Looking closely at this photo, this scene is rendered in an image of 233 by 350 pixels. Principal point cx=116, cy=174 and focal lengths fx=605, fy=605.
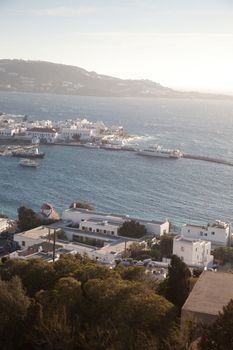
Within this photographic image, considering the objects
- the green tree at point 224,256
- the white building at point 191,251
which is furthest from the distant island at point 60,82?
the white building at point 191,251

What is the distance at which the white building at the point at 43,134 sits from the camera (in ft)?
75.2

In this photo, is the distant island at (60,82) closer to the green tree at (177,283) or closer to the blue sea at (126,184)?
the blue sea at (126,184)

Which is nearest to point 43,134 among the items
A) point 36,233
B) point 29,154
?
point 29,154

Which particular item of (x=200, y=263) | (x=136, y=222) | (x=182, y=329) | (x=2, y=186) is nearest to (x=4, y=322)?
(x=182, y=329)

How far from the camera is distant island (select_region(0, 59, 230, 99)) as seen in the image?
233 feet

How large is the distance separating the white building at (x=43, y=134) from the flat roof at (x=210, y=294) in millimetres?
19198

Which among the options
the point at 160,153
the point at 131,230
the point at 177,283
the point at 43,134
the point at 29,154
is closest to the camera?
the point at 177,283

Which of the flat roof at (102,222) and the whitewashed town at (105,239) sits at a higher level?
the flat roof at (102,222)

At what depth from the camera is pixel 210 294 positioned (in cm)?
362

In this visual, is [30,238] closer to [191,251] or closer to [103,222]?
[103,222]

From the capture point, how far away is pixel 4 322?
341 cm

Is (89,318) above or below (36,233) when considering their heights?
above

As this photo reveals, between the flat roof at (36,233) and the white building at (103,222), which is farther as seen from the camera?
the white building at (103,222)

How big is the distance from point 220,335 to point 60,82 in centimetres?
7230
